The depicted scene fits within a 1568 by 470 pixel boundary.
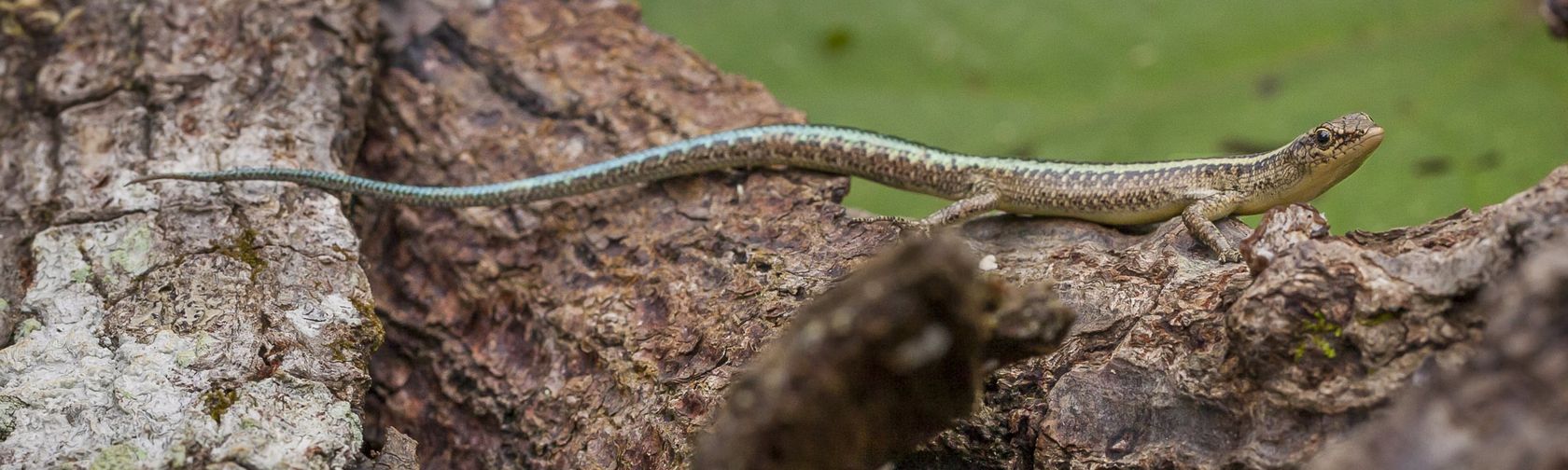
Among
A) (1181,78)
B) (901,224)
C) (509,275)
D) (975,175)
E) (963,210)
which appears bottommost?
(509,275)

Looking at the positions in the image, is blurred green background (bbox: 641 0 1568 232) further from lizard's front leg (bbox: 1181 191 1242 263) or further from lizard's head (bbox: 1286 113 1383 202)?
lizard's front leg (bbox: 1181 191 1242 263)

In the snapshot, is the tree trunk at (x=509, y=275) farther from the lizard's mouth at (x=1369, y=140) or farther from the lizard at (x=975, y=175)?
the lizard's mouth at (x=1369, y=140)

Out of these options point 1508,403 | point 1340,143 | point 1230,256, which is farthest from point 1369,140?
point 1508,403

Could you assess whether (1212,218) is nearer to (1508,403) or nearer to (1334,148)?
(1334,148)

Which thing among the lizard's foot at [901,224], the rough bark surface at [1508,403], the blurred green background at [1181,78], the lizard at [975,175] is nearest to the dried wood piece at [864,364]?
the rough bark surface at [1508,403]

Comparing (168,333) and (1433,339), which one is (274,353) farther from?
(1433,339)

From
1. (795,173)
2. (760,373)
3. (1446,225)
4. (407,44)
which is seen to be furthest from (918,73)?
(760,373)
